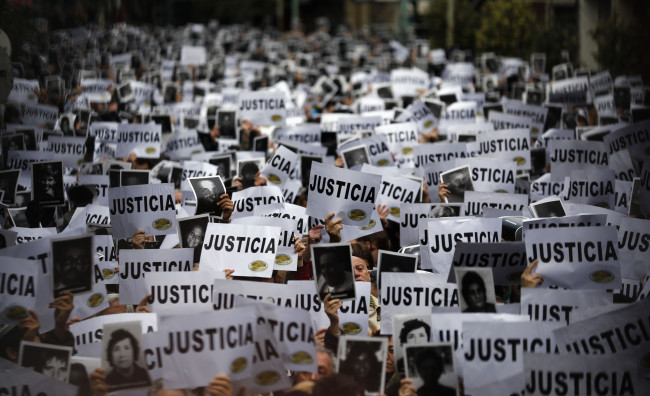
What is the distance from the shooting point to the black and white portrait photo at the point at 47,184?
31.9 ft

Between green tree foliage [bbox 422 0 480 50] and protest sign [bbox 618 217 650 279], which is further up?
green tree foliage [bbox 422 0 480 50]

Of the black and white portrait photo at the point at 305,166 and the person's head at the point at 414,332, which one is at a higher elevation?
the black and white portrait photo at the point at 305,166

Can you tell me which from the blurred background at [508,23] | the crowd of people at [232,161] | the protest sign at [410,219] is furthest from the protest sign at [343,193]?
the blurred background at [508,23]

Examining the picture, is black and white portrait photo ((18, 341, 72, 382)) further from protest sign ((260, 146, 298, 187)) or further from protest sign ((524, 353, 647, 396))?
protest sign ((260, 146, 298, 187))

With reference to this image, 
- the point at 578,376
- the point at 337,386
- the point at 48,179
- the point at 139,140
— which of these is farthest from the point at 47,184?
the point at 578,376

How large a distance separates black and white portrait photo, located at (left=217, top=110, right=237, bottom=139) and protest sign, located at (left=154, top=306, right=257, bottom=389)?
9.00m

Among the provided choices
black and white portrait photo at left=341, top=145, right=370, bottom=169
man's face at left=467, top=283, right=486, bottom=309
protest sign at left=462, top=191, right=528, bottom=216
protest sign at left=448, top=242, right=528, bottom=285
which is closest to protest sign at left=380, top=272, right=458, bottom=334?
protest sign at left=448, top=242, right=528, bottom=285

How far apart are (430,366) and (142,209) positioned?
383 centimetres

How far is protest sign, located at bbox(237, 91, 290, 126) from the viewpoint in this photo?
1467 cm

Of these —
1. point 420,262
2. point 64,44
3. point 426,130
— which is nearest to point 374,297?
point 420,262

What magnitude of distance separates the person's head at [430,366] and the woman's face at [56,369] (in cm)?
216

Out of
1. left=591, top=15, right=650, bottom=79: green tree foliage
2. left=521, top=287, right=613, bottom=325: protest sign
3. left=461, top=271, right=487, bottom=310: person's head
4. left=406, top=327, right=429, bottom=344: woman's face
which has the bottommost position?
Answer: left=406, top=327, right=429, bottom=344: woman's face

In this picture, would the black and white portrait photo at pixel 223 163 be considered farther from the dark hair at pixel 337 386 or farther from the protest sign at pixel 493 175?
the dark hair at pixel 337 386

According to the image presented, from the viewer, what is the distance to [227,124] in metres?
14.6
